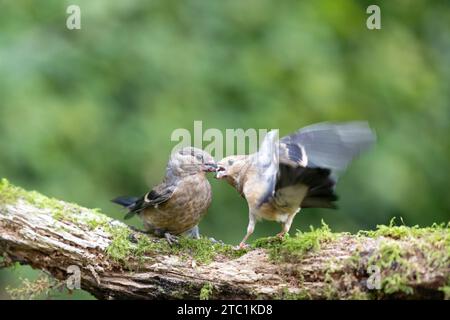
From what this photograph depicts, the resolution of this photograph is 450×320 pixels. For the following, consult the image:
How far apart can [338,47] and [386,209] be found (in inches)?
73.2

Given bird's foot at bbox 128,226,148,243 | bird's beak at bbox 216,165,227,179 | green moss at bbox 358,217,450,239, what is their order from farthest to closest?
1. bird's beak at bbox 216,165,227,179
2. bird's foot at bbox 128,226,148,243
3. green moss at bbox 358,217,450,239

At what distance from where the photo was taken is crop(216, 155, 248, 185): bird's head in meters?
5.06

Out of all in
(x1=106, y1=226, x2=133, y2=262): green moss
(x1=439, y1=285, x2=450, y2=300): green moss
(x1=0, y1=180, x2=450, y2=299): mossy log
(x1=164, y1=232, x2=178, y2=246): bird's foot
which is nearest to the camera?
(x1=439, y1=285, x2=450, y2=300): green moss

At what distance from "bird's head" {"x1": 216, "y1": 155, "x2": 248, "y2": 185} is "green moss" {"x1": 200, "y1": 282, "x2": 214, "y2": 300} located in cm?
101

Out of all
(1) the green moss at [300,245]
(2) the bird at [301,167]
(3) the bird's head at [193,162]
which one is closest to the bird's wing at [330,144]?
(2) the bird at [301,167]

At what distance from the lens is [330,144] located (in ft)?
14.6

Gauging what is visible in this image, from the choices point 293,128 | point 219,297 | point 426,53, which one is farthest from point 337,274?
point 426,53

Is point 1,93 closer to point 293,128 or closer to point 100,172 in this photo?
point 100,172

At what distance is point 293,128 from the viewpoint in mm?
7070

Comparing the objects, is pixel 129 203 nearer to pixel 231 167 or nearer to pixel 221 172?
pixel 221 172

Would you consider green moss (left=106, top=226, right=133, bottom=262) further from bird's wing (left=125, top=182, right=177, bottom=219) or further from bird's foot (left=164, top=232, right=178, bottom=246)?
bird's wing (left=125, top=182, right=177, bottom=219)

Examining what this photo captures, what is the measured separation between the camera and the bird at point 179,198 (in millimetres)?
5133

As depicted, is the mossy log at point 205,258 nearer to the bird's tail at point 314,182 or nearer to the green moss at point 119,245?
the green moss at point 119,245

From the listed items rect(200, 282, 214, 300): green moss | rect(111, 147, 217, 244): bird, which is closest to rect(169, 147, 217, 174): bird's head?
rect(111, 147, 217, 244): bird
